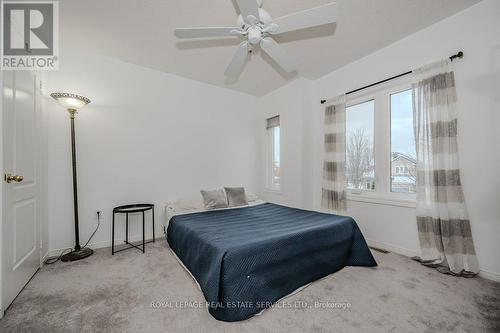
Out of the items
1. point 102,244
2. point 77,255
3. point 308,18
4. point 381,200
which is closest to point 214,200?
point 102,244

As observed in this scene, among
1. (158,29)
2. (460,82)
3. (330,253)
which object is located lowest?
(330,253)

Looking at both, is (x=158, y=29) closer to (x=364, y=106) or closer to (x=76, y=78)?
(x=76, y=78)

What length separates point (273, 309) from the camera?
1.59 metres

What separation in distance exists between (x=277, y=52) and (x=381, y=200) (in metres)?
2.34

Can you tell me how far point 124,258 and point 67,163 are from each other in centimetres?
145

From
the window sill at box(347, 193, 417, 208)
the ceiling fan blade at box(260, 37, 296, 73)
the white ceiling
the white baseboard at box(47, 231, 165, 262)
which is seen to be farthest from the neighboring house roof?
the white baseboard at box(47, 231, 165, 262)

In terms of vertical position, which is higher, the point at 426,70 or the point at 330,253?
the point at 426,70

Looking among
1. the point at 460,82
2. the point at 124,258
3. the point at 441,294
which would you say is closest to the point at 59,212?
the point at 124,258

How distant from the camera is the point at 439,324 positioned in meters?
1.42

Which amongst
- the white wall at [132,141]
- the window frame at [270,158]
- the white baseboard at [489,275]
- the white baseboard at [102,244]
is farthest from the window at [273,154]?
the white baseboard at [489,275]

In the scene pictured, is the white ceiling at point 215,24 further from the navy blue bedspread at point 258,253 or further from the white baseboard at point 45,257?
the white baseboard at point 45,257

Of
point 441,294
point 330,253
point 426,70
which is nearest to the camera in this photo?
point 441,294

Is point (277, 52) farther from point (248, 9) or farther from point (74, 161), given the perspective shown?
point (74, 161)

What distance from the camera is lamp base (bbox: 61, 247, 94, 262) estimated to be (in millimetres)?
2421
